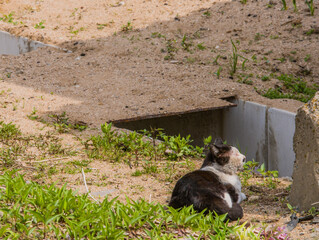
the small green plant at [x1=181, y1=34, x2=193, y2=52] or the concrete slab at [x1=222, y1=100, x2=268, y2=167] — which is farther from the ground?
the small green plant at [x1=181, y1=34, x2=193, y2=52]

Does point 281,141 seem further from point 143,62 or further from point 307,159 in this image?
point 143,62

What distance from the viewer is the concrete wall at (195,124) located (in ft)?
29.0

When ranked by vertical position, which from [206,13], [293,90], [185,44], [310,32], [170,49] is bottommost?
[293,90]

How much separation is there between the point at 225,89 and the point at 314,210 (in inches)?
184

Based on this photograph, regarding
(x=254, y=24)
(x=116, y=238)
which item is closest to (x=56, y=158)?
(x=116, y=238)

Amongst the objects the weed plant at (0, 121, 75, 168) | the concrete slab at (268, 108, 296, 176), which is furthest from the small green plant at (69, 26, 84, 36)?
the concrete slab at (268, 108, 296, 176)

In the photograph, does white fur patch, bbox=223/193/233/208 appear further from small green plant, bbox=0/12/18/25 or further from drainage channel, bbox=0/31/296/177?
small green plant, bbox=0/12/18/25

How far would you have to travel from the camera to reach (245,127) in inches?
346

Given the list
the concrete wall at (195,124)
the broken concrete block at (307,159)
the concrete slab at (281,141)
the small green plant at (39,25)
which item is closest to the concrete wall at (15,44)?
the small green plant at (39,25)

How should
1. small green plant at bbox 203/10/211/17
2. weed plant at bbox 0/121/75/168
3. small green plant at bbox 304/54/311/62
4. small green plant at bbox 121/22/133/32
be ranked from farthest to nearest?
small green plant at bbox 203/10/211/17 < small green plant at bbox 121/22/133/32 < small green plant at bbox 304/54/311/62 < weed plant at bbox 0/121/75/168

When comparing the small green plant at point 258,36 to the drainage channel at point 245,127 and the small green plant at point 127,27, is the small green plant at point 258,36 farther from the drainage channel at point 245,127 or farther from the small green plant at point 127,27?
the small green plant at point 127,27

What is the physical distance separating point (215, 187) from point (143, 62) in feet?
19.6

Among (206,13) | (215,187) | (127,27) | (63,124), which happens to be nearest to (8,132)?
(63,124)

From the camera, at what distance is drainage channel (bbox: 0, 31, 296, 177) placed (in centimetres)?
794
